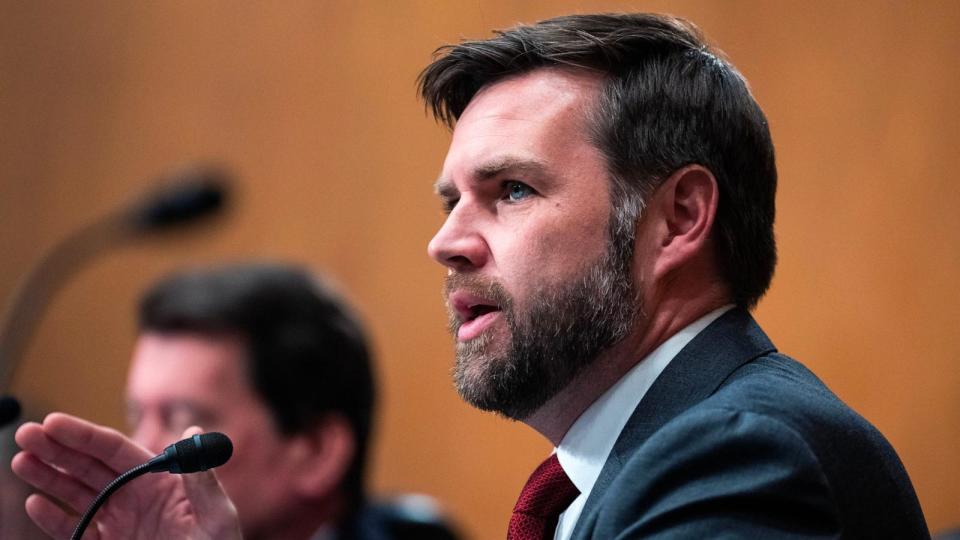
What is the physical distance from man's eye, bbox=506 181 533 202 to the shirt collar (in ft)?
1.04

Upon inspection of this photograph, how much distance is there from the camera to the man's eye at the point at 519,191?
204cm

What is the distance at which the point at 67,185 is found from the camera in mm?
5801

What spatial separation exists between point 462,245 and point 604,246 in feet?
0.72

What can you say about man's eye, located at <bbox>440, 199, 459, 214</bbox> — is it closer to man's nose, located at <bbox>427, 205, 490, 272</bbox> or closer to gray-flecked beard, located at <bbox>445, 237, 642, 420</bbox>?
man's nose, located at <bbox>427, 205, 490, 272</bbox>

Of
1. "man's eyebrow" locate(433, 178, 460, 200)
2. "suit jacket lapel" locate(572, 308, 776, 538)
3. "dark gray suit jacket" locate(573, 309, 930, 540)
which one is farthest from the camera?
"man's eyebrow" locate(433, 178, 460, 200)

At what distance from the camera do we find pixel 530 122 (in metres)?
2.07

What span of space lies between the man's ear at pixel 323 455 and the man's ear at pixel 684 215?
1.45 meters

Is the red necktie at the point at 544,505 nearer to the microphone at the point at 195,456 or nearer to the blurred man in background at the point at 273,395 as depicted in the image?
the microphone at the point at 195,456

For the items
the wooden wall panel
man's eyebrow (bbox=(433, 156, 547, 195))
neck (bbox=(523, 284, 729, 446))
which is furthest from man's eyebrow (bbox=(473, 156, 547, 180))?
the wooden wall panel

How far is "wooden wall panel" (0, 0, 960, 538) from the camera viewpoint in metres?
4.55

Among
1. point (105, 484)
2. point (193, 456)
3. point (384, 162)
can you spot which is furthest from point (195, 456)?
point (384, 162)

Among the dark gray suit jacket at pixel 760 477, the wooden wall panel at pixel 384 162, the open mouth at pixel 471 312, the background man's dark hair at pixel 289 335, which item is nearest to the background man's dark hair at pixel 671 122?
the open mouth at pixel 471 312

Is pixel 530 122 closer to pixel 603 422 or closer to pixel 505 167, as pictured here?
pixel 505 167

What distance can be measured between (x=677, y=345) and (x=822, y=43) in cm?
306
